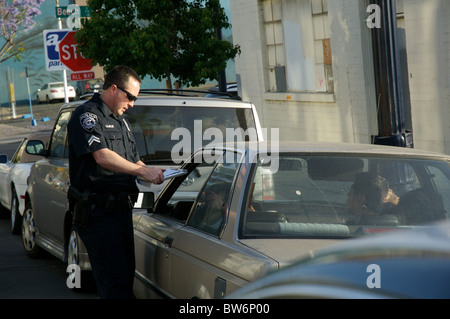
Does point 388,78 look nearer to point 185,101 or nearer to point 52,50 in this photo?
point 185,101

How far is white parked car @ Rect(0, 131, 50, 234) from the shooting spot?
33.1 ft

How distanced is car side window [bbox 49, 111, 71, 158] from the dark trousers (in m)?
2.90

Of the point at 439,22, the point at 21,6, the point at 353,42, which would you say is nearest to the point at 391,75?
the point at 439,22

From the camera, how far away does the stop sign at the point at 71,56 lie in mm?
15188

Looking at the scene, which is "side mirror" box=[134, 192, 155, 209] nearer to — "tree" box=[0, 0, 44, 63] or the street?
the street

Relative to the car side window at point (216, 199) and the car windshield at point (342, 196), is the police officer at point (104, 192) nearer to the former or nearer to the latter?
the car side window at point (216, 199)

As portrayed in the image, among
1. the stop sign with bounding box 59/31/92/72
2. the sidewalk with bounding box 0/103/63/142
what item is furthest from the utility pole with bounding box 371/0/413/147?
the sidewalk with bounding box 0/103/63/142

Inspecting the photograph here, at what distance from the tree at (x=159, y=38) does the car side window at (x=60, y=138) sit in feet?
16.6

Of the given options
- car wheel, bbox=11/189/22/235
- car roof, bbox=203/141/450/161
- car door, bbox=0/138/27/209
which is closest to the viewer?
car roof, bbox=203/141/450/161

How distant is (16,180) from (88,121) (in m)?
5.92

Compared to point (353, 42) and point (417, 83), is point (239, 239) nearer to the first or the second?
point (417, 83)

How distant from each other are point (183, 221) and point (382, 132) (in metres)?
3.79

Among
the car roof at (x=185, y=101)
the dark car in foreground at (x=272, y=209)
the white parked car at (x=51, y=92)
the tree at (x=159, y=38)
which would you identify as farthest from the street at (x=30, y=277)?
the white parked car at (x=51, y=92)

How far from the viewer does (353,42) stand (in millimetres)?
13266
